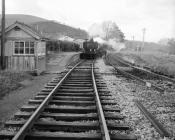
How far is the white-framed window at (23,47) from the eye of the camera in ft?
54.3

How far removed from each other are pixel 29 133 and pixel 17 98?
4223 millimetres

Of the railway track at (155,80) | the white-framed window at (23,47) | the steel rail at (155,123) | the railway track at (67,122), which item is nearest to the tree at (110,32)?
the railway track at (155,80)

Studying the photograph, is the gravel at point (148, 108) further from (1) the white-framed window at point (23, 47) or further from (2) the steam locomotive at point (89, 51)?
(2) the steam locomotive at point (89, 51)

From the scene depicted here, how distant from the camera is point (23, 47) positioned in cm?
1662

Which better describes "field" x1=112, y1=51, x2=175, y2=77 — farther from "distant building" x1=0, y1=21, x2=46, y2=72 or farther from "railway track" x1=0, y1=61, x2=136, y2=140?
"railway track" x1=0, y1=61, x2=136, y2=140

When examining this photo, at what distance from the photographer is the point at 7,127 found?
5.21m

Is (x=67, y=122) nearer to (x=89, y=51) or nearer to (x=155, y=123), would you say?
(x=155, y=123)

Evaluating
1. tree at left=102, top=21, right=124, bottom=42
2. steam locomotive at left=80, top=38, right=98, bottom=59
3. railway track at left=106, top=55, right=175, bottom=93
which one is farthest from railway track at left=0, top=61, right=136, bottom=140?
tree at left=102, top=21, right=124, bottom=42

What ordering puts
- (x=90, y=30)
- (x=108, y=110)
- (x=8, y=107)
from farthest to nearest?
(x=90, y=30) < (x=8, y=107) < (x=108, y=110)

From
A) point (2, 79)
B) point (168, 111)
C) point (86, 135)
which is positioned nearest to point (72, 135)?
point (86, 135)

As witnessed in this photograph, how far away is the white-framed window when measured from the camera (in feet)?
54.3

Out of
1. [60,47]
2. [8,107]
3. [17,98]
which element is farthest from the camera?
[60,47]

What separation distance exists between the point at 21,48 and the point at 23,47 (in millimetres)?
161

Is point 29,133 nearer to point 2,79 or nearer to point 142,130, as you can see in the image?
point 142,130
